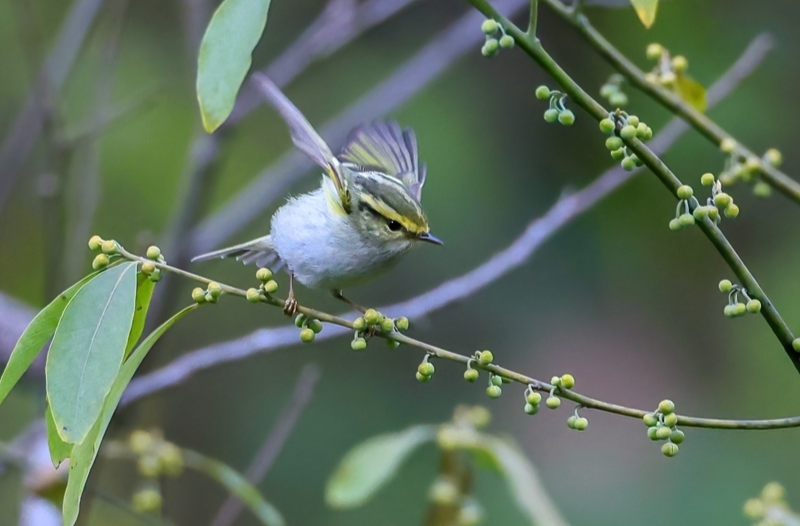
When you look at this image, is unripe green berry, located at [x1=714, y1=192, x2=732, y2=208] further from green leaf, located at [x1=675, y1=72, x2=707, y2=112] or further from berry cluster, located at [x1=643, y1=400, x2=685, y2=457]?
green leaf, located at [x1=675, y1=72, x2=707, y2=112]

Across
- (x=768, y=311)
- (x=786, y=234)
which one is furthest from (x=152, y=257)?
(x=786, y=234)

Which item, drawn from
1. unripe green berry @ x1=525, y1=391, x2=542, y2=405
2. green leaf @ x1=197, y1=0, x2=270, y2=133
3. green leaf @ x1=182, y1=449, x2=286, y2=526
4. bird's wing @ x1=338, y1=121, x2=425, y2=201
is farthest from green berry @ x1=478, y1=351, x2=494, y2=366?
bird's wing @ x1=338, y1=121, x2=425, y2=201

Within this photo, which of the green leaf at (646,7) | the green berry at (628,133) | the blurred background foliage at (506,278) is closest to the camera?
the green berry at (628,133)

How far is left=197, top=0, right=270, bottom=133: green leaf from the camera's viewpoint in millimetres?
1006

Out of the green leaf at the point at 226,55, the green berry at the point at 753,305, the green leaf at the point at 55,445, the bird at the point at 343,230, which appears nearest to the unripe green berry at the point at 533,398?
the green berry at the point at 753,305

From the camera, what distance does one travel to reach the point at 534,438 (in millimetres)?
4762

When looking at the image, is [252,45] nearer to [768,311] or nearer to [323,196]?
[768,311]

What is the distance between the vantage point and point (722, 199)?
102 centimetres

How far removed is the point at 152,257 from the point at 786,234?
3768mm

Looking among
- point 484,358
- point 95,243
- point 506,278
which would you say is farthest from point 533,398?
point 506,278

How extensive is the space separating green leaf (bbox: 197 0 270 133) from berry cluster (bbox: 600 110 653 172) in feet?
1.33

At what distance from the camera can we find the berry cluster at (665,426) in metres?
1.01

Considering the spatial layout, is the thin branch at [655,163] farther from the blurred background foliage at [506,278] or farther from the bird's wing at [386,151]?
the blurred background foliage at [506,278]

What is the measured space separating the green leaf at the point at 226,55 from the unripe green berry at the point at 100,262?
0.25m
